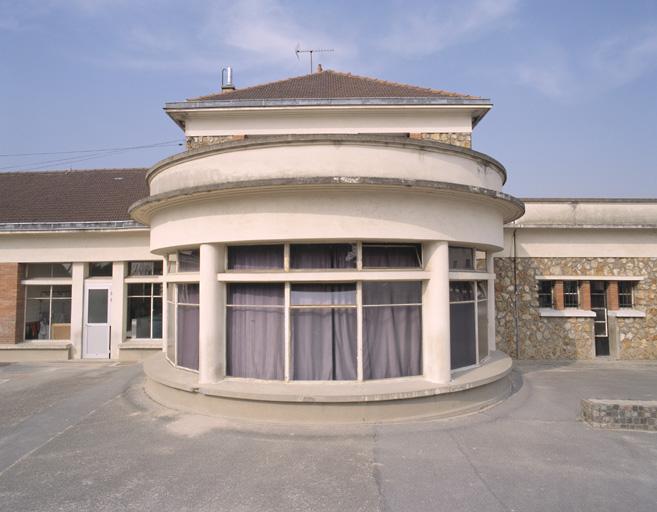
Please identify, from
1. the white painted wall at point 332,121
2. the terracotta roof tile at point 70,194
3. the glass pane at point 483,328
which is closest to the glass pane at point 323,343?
the glass pane at point 483,328

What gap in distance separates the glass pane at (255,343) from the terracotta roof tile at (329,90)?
7.75 metres

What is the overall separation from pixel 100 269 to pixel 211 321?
889cm

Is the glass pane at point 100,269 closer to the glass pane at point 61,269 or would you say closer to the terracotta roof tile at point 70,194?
the glass pane at point 61,269

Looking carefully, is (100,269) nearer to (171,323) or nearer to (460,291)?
(171,323)

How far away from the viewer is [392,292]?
717 cm

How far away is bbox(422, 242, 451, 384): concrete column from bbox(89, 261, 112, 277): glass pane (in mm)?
11210

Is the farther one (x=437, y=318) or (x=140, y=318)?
(x=140, y=318)

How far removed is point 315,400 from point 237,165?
13.0ft

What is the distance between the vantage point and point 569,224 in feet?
43.1

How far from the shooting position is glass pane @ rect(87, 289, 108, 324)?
13750 mm

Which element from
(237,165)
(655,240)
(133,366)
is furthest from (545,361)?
(133,366)

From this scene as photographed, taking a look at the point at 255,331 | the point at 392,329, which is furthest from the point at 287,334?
the point at 392,329

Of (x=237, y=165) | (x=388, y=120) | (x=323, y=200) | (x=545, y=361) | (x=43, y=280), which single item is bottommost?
(x=545, y=361)

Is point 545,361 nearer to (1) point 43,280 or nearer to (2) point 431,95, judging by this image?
(2) point 431,95
